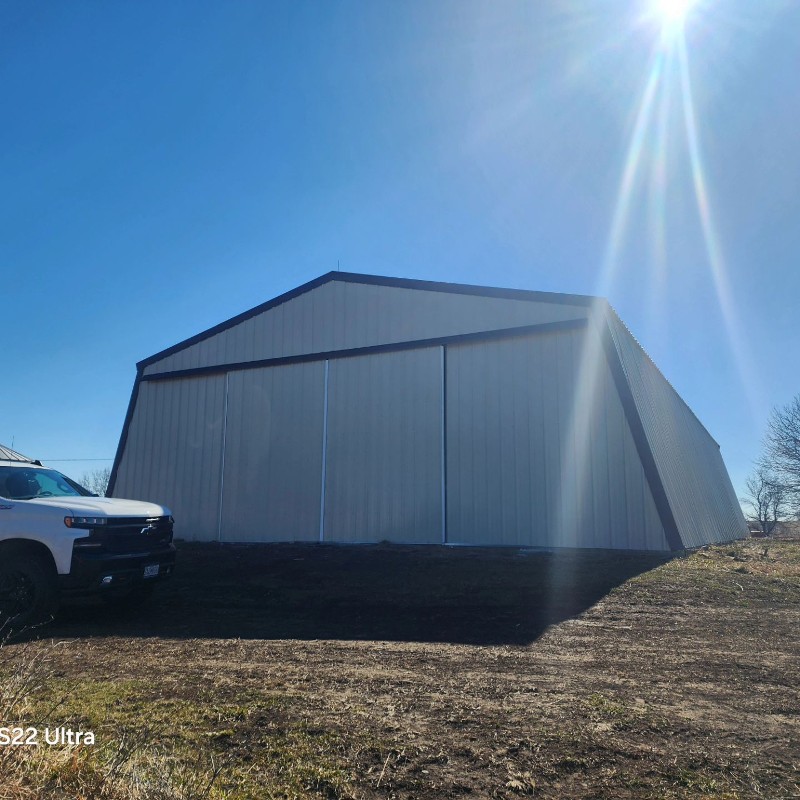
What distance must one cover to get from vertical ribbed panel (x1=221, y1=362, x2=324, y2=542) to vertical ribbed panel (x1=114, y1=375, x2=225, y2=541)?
536 millimetres

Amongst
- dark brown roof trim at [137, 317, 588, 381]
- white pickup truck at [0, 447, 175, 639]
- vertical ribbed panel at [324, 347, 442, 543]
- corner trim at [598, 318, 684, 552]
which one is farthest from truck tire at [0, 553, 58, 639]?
corner trim at [598, 318, 684, 552]

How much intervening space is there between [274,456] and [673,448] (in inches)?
428

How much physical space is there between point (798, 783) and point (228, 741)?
10.2 ft

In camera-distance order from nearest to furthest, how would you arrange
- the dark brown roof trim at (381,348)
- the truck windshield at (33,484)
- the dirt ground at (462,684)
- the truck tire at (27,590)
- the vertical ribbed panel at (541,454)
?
the dirt ground at (462,684), the truck tire at (27,590), the truck windshield at (33,484), the vertical ribbed panel at (541,454), the dark brown roof trim at (381,348)

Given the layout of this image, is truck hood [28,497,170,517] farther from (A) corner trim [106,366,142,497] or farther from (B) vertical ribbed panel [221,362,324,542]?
(A) corner trim [106,366,142,497]

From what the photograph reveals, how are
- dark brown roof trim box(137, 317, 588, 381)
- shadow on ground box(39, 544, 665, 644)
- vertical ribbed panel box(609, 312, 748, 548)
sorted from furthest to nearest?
dark brown roof trim box(137, 317, 588, 381)
vertical ribbed panel box(609, 312, 748, 548)
shadow on ground box(39, 544, 665, 644)

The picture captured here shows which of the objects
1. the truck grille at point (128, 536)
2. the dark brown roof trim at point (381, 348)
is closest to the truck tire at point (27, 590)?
the truck grille at point (128, 536)

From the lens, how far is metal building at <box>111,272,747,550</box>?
42.2 feet

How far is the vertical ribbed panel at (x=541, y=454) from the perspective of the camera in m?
12.5

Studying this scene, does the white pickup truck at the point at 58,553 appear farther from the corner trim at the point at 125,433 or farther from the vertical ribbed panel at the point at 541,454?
the corner trim at the point at 125,433

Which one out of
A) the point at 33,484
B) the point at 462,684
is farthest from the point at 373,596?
the point at 33,484

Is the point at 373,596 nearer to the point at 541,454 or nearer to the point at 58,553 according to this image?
the point at 58,553

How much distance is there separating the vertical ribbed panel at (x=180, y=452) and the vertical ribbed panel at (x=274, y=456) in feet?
1.76

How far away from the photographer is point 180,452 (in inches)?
704
